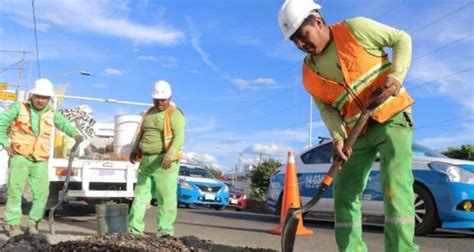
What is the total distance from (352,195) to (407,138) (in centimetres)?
59

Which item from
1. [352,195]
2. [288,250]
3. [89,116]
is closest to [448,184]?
[352,195]

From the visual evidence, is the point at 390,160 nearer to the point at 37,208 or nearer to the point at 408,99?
the point at 408,99

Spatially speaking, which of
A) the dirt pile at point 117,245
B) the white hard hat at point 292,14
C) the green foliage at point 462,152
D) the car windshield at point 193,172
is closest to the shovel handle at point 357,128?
the white hard hat at point 292,14

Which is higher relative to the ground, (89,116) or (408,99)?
(89,116)

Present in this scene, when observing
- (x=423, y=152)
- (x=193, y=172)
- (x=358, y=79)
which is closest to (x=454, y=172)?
(x=423, y=152)

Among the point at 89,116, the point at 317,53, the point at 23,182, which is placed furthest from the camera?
the point at 89,116

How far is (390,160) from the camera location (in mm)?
3607

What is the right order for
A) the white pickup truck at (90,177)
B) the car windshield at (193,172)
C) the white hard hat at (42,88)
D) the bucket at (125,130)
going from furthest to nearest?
the car windshield at (193,172), the bucket at (125,130), the white pickup truck at (90,177), the white hard hat at (42,88)

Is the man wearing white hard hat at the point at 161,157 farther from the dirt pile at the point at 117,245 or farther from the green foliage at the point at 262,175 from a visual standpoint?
the green foliage at the point at 262,175

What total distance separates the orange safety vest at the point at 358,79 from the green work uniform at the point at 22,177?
14.9 feet

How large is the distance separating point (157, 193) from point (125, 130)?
5421 mm

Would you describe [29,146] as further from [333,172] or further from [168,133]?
[333,172]

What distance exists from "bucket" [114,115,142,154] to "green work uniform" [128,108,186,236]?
492 cm

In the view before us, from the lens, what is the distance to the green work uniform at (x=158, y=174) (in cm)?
670
